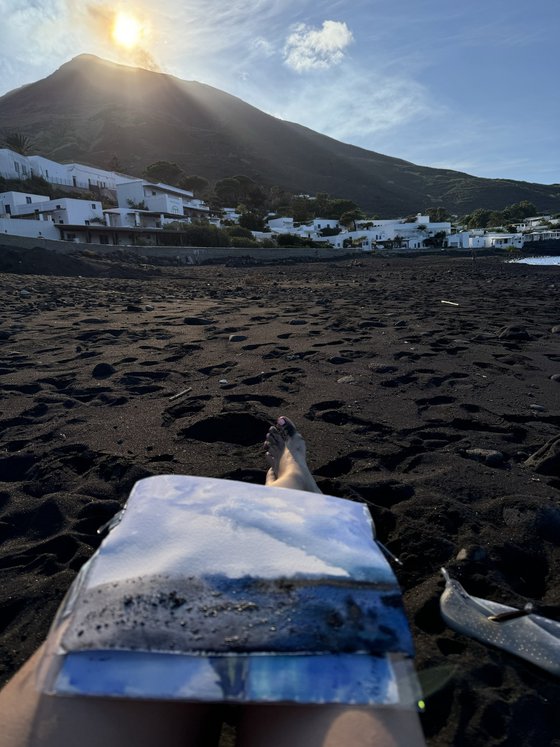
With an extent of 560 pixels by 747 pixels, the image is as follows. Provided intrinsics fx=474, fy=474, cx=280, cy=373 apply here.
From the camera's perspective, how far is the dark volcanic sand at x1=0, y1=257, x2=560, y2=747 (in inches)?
51.1

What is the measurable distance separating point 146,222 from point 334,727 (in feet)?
136

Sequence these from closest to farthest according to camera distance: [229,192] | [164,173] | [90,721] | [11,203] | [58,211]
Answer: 1. [90,721]
2. [58,211]
3. [11,203]
4. [229,192]
5. [164,173]

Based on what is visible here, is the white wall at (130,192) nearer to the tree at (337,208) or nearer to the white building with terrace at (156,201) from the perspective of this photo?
the white building with terrace at (156,201)

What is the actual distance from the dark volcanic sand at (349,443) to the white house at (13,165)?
43393mm

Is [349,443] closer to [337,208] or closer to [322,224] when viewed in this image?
[322,224]

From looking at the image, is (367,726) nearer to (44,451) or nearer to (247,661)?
(247,661)

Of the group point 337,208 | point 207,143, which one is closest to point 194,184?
point 337,208

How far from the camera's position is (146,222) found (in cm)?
3878

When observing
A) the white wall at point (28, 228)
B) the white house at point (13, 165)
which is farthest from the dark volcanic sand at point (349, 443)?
the white house at point (13, 165)

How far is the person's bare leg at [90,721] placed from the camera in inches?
33.2

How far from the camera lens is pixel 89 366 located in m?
3.77

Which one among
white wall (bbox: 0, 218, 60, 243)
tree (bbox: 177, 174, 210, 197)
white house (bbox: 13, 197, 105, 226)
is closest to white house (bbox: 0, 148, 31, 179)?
white house (bbox: 13, 197, 105, 226)

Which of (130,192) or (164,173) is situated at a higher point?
(164,173)

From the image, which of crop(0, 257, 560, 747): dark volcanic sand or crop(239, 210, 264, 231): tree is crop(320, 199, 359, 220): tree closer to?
crop(239, 210, 264, 231): tree
